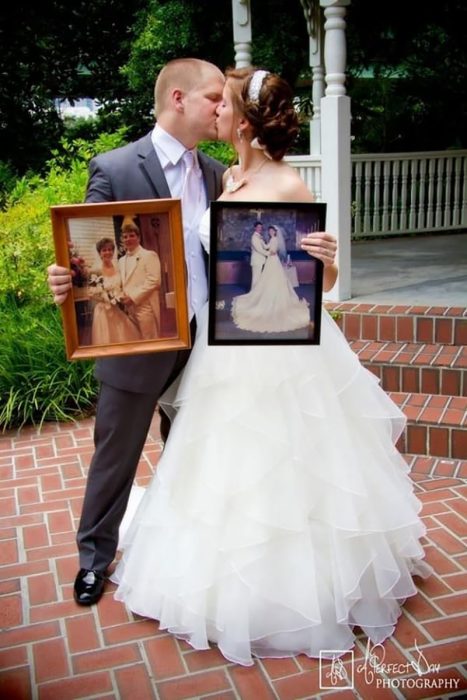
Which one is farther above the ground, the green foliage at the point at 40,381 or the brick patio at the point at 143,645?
the green foliage at the point at 40,381

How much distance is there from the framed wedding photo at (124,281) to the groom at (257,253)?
0.22 meters

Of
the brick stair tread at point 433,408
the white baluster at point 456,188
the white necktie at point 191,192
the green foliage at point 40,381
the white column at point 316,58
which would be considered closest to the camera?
the white necktie at point 191,192

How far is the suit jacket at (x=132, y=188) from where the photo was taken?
242 centimetres

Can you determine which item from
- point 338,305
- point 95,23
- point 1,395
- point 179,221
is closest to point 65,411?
point 1,395

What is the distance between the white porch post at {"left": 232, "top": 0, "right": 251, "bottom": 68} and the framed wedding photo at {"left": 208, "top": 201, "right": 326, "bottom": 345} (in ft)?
12.7

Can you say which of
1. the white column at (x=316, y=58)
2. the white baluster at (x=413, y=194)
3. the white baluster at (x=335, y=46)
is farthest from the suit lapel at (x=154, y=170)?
the white baluster at (x=413, y=194)

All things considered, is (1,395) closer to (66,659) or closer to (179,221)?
(66,659)

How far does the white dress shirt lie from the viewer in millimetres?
2479

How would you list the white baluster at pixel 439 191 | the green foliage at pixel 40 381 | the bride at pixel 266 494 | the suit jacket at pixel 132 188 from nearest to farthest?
the bride at pixel 266 494 < the suit jacket at pixel 132 188 < the green foliage at pixel 40 381 < the white baluster at pixel 439 191

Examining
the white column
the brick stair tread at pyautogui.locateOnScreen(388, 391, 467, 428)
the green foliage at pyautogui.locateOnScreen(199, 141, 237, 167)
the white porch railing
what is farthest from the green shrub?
the white porch railing

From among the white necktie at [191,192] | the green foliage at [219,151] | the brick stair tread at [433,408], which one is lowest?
the brick stair tread at [433,408]

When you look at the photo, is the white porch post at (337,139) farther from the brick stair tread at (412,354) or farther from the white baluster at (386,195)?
the white baluster at (386,195)

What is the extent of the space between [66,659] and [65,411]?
262 centimetres

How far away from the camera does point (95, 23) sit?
11.7 meters
